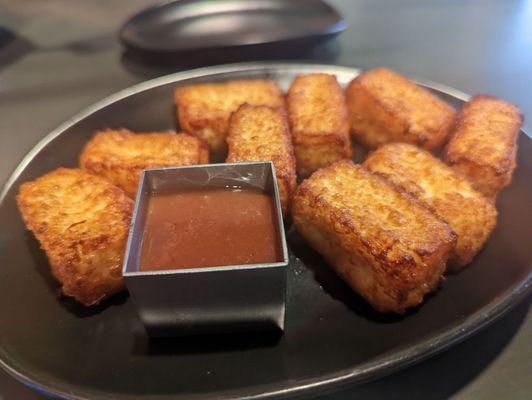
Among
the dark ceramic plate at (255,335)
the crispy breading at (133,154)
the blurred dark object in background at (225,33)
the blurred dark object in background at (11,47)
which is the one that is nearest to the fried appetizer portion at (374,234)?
the dark ceramic plate at (255,335)

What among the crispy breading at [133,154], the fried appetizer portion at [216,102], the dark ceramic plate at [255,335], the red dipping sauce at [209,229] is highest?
the fried appetizer portion at [216,102]

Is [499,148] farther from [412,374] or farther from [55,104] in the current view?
[55,104]

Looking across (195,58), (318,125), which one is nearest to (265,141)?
(318,125)

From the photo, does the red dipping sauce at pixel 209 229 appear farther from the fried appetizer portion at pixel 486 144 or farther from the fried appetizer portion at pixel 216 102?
the fried appetizer portion at pixel 486 144

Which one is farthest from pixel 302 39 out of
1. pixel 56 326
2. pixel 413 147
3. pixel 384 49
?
pixel 56 326

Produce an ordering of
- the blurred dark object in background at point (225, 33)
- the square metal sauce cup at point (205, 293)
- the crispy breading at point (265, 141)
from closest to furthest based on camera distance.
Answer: the square metal sauce cup at point (205, 293)
the crispy breading at point (265, 141)
the blurred dark object in background at point (225, 33)

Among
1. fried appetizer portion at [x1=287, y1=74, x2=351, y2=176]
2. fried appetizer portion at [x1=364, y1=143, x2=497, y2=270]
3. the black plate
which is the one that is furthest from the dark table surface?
fried appetizer portion at [x1=364, y1=143, x2=497, y2=270]
